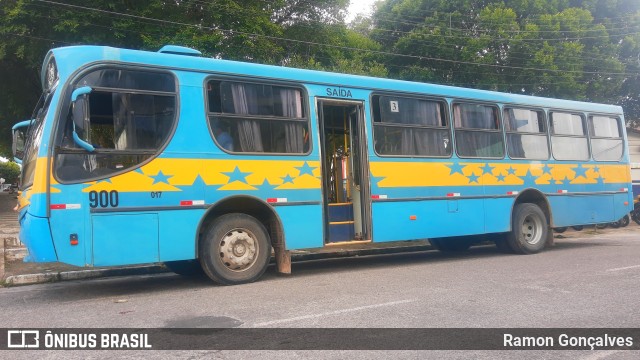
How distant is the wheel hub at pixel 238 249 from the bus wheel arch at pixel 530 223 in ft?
19.1

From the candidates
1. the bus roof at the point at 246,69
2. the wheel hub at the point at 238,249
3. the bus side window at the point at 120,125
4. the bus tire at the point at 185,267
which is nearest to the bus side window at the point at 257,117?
the bus roof at the point at 246,69

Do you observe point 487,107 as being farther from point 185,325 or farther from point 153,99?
point 185,325

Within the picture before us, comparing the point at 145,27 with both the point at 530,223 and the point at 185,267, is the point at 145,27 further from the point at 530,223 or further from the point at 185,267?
the point at 530,223

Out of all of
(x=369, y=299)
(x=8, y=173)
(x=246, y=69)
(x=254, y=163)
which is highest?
(x=8, y=173)

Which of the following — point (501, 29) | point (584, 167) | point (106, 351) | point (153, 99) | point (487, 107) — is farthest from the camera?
point (501, 29)

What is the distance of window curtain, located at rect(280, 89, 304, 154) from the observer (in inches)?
325

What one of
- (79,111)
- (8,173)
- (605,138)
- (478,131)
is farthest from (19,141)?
(8,173)

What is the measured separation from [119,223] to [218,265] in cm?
147

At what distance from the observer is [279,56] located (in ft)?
60.6

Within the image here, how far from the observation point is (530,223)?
37.7 feet

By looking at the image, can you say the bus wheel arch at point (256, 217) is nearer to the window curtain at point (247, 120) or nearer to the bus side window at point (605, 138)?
the window curtain at point (247, 120)

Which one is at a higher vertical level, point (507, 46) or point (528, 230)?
point (507, 46)

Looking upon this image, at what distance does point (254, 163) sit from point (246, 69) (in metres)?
1.39

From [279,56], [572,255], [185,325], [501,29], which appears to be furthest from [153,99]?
[501,29]
